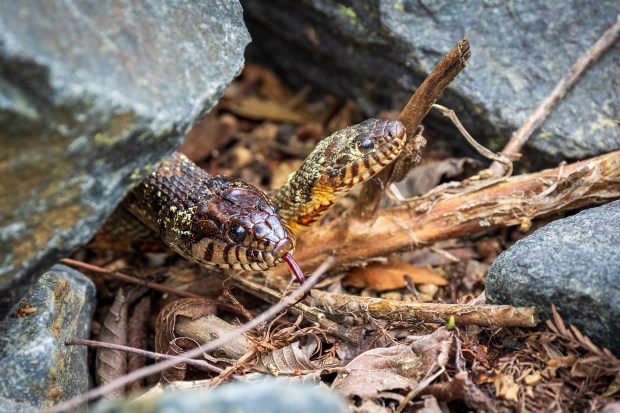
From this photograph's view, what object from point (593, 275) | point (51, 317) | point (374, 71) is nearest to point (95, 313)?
point (51, 317)

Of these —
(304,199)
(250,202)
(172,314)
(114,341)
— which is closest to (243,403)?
(172,314)

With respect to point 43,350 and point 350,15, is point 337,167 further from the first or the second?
point 43,350

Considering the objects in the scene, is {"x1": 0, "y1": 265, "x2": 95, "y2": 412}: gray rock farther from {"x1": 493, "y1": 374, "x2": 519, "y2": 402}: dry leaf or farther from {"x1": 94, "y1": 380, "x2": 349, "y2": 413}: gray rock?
{"x1": 493, "y1": 374, "x2": 519, "y2": 402}: dry leaf

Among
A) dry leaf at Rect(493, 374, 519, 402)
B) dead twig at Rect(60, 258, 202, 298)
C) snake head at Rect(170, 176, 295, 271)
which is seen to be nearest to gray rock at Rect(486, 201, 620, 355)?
dry leaf at Rect(493, 374, 519, 402)

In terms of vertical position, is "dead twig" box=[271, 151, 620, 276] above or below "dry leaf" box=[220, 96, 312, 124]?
above

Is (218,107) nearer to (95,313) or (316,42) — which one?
(316,42)

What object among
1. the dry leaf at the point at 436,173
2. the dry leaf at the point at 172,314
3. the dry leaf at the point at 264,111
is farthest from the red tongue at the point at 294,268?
the dry leaf at the point at 264,111
